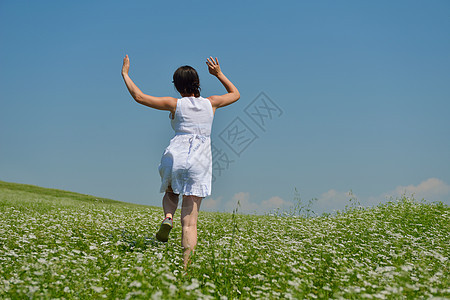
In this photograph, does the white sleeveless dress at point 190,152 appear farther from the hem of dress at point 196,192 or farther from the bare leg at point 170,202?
the bare leg at point 170,202

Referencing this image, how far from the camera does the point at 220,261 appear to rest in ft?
19.5

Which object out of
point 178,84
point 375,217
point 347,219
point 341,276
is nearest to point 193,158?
point 178,84

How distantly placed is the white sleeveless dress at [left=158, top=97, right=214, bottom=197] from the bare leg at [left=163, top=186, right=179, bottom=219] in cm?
14

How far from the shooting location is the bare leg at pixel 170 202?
20.4ft

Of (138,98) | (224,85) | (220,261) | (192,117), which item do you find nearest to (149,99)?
(138,98)

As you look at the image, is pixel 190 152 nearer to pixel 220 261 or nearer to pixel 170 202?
pixel 170 202

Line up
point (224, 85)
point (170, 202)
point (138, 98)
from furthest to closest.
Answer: point (224, 85) → point (170, 202) → point (138, 98)

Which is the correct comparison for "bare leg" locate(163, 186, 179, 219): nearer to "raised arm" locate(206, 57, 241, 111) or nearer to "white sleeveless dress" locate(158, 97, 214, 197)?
"white sleeveless dress" locate(158, 97, 214, 197)

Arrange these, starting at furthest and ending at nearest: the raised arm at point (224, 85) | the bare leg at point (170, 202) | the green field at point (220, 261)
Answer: the raised arm at point (224, 85), the bare leg at point (170, 202), the green field at point (220, 261)

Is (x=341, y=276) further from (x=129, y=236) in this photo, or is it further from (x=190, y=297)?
(x=129, y=236)

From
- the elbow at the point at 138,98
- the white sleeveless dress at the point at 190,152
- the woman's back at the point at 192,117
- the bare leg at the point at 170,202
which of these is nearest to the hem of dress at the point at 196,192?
the white sleeveless dress at the point at 190,152

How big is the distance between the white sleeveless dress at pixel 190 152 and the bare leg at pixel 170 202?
0.46 feet

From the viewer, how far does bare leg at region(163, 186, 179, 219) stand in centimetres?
622

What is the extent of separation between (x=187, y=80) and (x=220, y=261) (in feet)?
9.54
